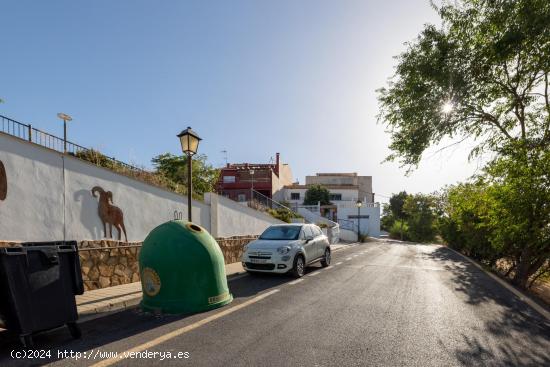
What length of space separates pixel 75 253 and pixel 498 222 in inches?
432

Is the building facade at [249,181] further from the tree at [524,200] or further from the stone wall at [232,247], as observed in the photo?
the tree at [524,200]

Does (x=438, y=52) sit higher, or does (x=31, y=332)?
(x=438, y=52)

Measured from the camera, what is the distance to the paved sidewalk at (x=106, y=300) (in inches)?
237

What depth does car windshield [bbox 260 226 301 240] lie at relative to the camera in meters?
10.8

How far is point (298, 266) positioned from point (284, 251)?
0.69m

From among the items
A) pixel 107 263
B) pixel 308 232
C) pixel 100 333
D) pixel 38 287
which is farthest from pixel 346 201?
pixel 38 287

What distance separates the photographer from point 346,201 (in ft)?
174

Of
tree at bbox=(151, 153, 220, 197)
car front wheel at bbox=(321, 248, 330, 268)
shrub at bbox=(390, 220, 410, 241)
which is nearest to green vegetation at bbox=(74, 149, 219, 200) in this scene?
tree at bbox=(151, 153, 220, 197)

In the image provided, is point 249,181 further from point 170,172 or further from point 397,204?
point 397,204

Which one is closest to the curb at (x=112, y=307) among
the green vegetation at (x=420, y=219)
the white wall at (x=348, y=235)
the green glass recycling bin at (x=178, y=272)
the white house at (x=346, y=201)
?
the green glass recycling bin at (x=178, y=272)

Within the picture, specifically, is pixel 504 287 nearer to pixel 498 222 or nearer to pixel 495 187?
pixel 498 222

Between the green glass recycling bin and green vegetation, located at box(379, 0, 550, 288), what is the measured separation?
8478 mm

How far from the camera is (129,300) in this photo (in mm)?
6883

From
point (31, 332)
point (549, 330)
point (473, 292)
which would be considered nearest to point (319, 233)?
point (473, 292)
